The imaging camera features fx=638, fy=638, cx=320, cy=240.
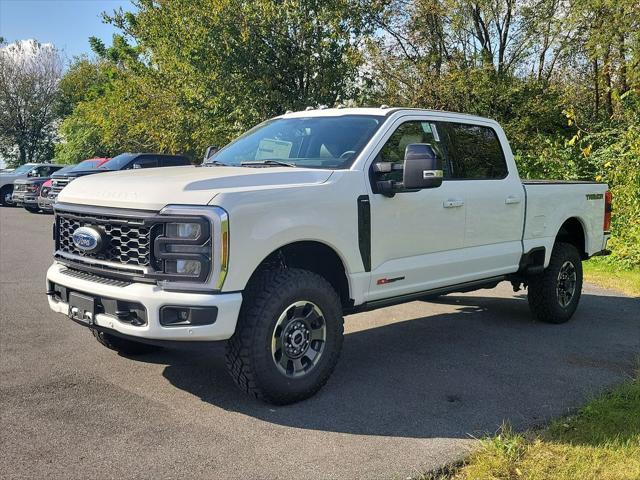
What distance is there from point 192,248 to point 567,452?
8.04 feet

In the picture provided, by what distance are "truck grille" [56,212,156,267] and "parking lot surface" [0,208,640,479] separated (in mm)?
694

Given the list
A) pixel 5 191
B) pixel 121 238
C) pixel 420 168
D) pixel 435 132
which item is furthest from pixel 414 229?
pixel 5 191

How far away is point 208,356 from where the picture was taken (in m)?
5.44

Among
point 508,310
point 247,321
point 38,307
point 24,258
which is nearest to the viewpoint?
point 247,321

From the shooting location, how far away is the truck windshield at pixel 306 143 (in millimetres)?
4949

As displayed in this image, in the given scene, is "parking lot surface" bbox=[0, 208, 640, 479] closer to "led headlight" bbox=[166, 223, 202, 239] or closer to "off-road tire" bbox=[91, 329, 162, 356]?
"off-road tire" bbox=[91, 329, 162, 356]

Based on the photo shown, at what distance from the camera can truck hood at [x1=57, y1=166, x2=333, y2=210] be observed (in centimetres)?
392

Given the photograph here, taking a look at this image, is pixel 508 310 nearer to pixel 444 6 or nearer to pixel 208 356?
pixel 208 356

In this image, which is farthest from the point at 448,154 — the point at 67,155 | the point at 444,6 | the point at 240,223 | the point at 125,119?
the point at 67,155

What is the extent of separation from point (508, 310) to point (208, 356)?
393 cm

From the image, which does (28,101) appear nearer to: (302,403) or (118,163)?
(118,163)

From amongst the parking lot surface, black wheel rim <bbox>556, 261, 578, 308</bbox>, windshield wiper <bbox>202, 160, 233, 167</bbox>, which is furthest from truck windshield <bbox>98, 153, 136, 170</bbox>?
black wheel rim <bbox>556, 261, 578, 308</bbox>

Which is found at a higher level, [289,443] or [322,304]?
[322,304]

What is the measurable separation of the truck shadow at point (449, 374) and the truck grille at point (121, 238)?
74cm
